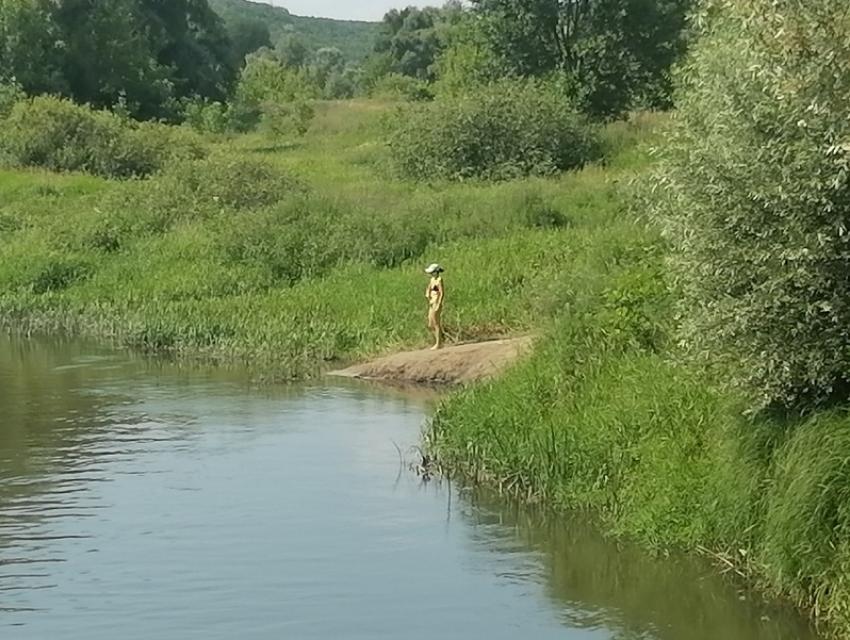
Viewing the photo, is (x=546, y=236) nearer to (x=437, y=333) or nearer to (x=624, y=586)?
(x=437, y=333)

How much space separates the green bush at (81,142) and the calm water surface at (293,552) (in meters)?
27.8

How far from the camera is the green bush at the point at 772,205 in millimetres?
11570

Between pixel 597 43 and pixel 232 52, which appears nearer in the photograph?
pixel 597 43

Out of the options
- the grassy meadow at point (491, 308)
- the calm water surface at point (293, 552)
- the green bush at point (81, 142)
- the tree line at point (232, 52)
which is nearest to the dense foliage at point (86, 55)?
the tree line at point (232, 52)

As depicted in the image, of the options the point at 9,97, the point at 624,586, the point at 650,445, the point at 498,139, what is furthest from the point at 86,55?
the point at 624,586

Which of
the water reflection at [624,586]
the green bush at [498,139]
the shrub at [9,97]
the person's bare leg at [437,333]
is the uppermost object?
the shrub at [9,97]

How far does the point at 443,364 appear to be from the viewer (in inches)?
918

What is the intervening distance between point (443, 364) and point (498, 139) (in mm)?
19427

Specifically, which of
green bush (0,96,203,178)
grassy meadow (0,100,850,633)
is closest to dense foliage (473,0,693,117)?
grassy meadow (0,100,850,633)

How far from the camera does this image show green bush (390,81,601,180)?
41.5 meters

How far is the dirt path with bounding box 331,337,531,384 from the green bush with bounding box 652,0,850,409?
885 centimetres

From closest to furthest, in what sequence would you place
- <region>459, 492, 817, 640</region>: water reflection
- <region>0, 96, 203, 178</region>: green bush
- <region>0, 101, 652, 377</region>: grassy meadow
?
<region>459, 492, 817, 640</region>: water reflection → <region>0, 101, 652, 377</region>: grassy meadow → <region>0, 96, 203, 178</region>: green bush

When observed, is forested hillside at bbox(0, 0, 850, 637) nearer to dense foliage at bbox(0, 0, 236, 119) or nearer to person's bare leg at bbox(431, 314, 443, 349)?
dense foliage at bbox(0, 0, 236, 119)

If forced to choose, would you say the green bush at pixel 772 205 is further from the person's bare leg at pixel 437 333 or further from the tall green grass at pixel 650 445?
the person's bare leg at pixel 437 333
